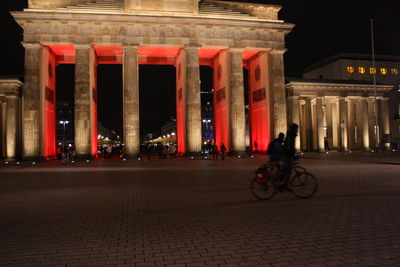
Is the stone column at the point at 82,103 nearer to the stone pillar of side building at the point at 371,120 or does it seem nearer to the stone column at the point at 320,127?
the stone column at the point at 320,127

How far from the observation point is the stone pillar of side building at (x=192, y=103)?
42.7 meters

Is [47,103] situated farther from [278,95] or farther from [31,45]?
[278,95]

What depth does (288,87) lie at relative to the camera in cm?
5094

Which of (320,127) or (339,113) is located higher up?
(339,113)

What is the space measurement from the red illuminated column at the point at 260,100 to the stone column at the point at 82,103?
21519 mm

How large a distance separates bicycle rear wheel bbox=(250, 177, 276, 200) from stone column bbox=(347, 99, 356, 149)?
49.2 m

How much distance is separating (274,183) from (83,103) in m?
33.4

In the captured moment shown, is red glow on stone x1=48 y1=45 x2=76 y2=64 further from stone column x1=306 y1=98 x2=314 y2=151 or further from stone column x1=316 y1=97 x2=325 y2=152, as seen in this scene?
stone column x1=316 y1=97 x2=325 y2=152

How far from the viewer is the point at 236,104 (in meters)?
44.0

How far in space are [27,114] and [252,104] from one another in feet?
94.9

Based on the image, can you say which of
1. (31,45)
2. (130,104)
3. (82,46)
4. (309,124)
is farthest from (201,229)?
(309,124)

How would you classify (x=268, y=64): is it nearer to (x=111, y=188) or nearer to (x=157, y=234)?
(x=111, y=188)

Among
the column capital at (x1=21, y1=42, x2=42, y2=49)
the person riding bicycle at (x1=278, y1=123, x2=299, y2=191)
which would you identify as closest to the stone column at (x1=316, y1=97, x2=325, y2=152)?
the column capital at (x1=21, y1=42, x2=42, y2=49)

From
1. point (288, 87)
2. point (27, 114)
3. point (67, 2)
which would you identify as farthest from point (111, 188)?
point (288, 87)
